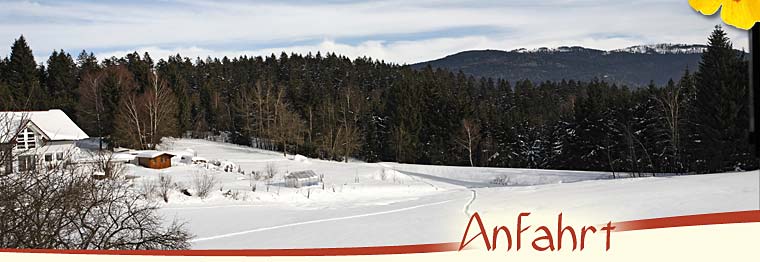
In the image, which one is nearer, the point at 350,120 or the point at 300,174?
the point at 300,174

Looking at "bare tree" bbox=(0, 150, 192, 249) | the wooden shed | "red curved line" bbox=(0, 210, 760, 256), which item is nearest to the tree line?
the wooden shed

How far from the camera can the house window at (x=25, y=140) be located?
2153mm

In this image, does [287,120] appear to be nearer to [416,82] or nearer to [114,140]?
[416,82]

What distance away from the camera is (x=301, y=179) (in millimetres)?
4723

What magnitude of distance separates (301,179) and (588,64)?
2.41 metres

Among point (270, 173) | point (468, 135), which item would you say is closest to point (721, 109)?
point (270, 173)

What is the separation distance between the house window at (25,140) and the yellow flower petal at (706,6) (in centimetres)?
229

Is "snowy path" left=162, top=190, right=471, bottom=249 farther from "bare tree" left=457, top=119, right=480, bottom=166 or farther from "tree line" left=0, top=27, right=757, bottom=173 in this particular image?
"bare tree" left=457, top=119, right=480, bottom=166

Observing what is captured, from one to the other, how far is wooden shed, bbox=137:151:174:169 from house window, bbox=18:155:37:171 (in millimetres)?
3394

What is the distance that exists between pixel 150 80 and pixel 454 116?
520 centimetres

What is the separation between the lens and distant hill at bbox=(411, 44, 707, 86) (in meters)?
2.00

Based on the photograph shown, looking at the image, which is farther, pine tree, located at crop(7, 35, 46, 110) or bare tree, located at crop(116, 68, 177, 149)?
bare tree, located at crop(116, 68, 177, 149)

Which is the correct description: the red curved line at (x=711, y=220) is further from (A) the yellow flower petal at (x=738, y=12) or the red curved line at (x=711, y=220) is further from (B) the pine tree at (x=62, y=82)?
(B) the pine tree at (x=62, y=82)

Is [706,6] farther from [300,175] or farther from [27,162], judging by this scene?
[300,175]
